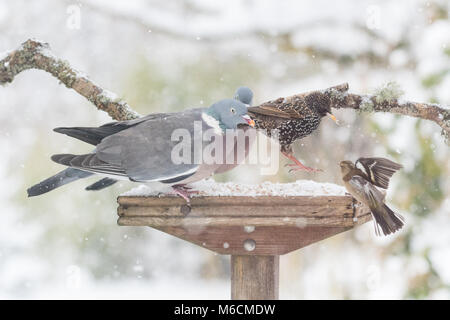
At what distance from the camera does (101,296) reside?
449 cm

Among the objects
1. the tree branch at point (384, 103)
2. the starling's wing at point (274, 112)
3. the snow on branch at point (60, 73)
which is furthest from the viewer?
the snow on branch at point (60, 73)

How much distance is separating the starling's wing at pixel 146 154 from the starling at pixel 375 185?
0.38 m

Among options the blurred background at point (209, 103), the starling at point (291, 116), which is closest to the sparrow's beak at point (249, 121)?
the starling at point (291, 116)

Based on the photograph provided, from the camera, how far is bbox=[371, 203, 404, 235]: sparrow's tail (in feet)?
4.46

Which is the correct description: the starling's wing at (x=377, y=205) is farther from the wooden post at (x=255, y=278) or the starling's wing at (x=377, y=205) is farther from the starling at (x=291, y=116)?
the wooden post at (x=255, y=278)

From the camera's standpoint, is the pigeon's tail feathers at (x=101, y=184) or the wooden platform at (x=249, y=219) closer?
the wooden platform at (x=249, y=219)

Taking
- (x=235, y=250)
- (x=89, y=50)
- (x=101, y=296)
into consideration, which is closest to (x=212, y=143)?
(x=235, y=250)

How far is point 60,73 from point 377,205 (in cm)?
110

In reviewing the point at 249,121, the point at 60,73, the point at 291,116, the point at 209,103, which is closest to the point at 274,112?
the point at 291,116

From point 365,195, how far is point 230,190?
0.35 meters

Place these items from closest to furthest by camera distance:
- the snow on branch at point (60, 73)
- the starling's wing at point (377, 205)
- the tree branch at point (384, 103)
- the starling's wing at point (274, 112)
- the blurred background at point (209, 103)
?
the starling's wing at point (377, 205) → the starling's wing at point (274, 112) → the tree branch at point (384, 103) → the snow on branch at point (60, 73) → the blurred background at point (209, 103)

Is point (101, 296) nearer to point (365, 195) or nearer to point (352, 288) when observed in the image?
point (352, 288)

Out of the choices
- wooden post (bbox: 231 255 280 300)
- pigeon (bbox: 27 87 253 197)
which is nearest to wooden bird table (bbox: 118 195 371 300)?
wooden post (bbox: 231 255 280 300)

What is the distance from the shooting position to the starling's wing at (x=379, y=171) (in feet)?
Result: 4.45
